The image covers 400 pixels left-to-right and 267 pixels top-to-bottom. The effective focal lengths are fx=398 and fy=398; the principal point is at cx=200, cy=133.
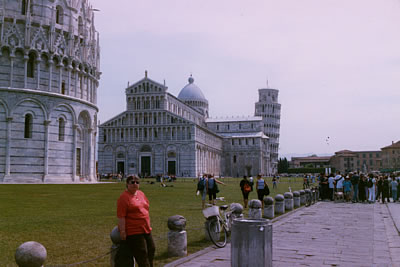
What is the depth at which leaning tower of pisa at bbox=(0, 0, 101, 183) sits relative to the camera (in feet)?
113

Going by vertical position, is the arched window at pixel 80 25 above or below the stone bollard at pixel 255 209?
above

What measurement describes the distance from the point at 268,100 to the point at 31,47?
96.3m

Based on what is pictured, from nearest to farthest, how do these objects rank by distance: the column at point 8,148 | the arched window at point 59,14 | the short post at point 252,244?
1. the short post at point 252,244
2. the column at point 8,148
3. the arched window at point 59,14

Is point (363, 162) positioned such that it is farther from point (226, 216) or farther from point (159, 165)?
point (226, 216)

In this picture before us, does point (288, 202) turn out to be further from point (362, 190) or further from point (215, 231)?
point (215, 231)

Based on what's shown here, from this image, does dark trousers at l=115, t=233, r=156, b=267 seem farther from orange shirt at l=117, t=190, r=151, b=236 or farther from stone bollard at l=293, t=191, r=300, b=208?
stone bollard at l=293, t=191, r=300, b=208

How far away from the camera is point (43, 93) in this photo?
35.5 m

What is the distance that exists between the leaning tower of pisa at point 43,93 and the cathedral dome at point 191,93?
71.8m

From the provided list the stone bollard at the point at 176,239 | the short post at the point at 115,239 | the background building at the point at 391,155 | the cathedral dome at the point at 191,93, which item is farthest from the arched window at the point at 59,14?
the background building at the point at 391,155

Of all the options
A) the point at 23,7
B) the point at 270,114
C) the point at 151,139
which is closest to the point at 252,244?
the point at 23,7

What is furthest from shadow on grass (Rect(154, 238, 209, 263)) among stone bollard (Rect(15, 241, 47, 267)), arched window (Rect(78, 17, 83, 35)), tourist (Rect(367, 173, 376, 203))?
arched window (Rect(78, 17, 83, 35))

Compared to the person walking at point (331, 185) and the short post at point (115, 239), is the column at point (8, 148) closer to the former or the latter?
the person walking at point (331, 185)

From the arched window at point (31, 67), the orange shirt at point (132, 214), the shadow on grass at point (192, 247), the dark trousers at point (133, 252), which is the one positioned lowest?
the shadow on grass at point (192, 247)

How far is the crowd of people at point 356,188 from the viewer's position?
23531mm
